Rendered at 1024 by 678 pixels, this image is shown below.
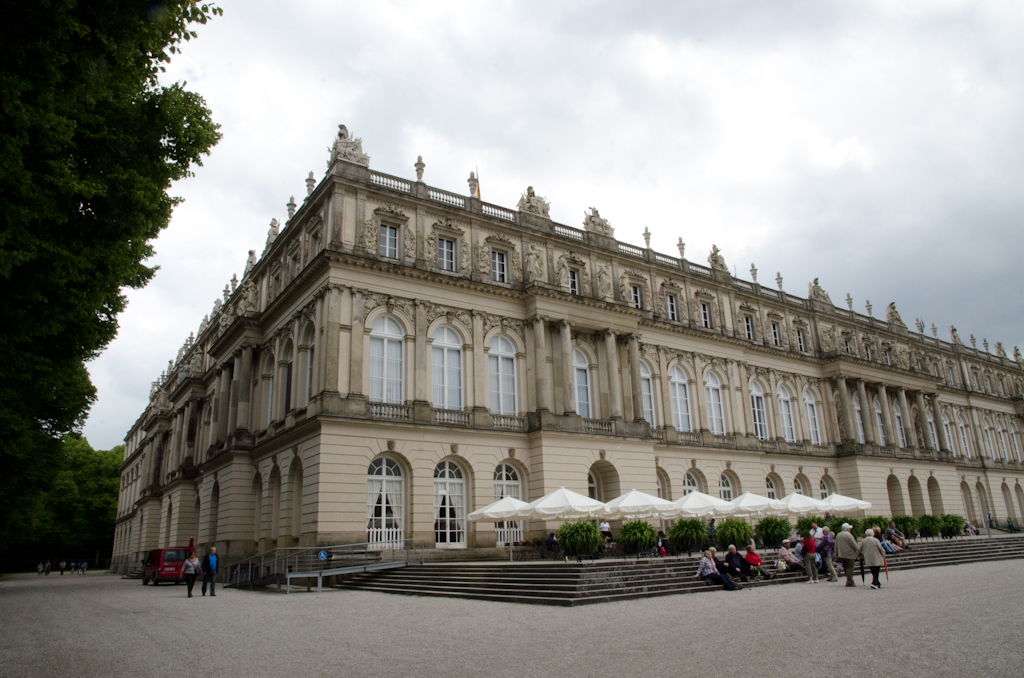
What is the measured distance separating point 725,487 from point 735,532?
15311 millimetres

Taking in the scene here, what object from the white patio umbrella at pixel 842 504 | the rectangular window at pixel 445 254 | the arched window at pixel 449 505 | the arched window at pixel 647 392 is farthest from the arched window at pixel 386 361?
the white patio umbrella at pixel 842 504

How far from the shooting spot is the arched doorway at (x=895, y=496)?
155ft

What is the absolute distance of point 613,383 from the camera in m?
33.8

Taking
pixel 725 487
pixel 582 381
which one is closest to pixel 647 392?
pixel 582 381

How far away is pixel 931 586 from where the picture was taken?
17.7m

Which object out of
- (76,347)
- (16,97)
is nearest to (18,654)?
(76,347)

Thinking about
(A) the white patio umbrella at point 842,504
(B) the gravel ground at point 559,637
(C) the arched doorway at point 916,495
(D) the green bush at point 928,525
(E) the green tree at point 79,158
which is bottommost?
(B) the gravel ground at point 559,637

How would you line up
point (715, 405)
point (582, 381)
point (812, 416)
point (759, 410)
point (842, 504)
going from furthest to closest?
point (812, 416) < point (759, 410) < point (715, 405) < point (582, 381) < point (842, 504)

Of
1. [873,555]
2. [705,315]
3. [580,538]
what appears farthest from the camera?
[705,315]

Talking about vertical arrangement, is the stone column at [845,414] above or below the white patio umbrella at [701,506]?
above

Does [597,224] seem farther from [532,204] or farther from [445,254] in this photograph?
[445,254]

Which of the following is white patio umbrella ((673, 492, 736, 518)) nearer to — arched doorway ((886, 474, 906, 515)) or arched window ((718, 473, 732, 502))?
arched window ((718, 473, 732, 502))

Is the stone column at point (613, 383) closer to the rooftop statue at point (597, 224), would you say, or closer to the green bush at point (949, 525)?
the rooftop statue at point (597, 224)

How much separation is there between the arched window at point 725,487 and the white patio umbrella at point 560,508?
16.4 meters
